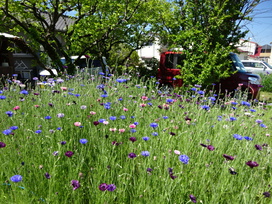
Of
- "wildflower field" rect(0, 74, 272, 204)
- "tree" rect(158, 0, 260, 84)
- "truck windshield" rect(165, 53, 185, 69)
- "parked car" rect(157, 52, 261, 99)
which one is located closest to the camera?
"wildflower field" rect(0, 74, 272, 204)

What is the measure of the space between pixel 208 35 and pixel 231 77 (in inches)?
71.7

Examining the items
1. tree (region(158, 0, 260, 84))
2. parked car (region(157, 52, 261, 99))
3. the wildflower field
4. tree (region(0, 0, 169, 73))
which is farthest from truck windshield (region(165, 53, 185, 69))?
the wildflower field

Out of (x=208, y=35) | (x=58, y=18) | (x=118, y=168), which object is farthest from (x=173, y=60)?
(x=118, y=168)

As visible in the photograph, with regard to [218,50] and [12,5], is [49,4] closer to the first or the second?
[12,5]

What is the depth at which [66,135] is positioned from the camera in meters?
2.31

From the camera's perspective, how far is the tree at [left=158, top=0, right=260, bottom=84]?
6184mm

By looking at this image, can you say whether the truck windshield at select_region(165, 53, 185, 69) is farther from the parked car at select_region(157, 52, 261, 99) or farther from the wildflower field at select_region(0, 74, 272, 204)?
the wildflower field at select_region(0, 74, 272, 204)

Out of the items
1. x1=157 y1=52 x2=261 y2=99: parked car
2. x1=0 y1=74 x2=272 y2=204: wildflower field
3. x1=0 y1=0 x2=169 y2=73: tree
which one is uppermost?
x1=0 y1=0 x2=169 y2=73: tree

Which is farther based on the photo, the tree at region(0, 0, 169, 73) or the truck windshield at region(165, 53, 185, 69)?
the truck windshield at region(165, 53, 185, 69)

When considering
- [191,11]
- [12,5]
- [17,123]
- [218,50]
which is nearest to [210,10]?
[191,11]

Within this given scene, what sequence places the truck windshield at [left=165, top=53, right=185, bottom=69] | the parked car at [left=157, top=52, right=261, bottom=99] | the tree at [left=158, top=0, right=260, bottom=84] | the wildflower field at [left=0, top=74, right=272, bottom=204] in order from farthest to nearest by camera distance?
the truck windshield at [left=165, top=53, right=185, bottom=69], the parked car at [left=157, top=52, right=261, bottom=99], the tree at [left=158, top=0, right=260, bottom=84], the wildflower field at [left=0, top=74, right=272, bottom=204]

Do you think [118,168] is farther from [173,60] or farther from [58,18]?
[58,18]

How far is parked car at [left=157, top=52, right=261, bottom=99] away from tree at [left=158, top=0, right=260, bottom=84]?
0.58 metres

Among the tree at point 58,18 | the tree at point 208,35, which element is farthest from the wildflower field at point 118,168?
the tree at point 58,18
